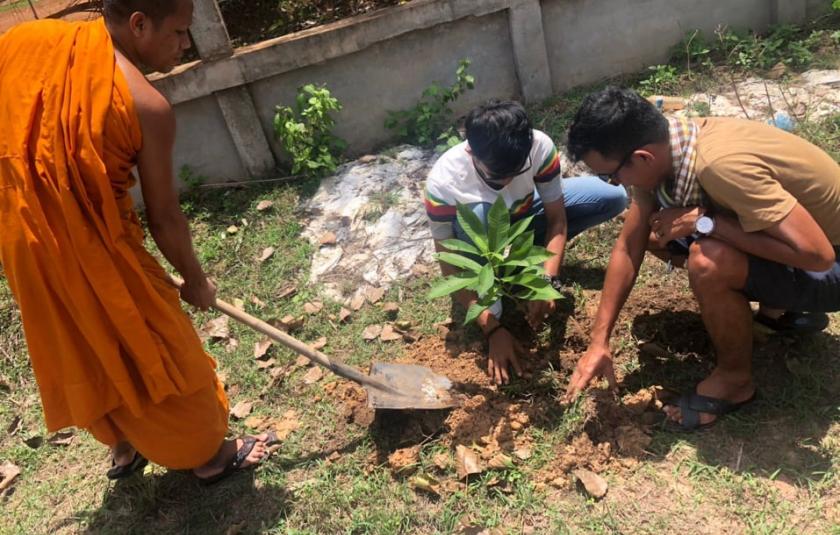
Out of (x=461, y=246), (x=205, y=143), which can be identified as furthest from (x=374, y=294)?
(x=205, y=143)

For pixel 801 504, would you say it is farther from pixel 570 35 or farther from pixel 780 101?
pixel 570 35

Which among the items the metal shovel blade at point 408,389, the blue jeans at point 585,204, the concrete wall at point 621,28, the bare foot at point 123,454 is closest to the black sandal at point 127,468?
the bare foot at point 123,454

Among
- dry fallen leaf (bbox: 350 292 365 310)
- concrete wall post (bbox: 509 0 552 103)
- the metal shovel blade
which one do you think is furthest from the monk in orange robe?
concrete wall post (bbox: 509 0 552 103)

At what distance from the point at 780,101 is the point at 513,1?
199cm

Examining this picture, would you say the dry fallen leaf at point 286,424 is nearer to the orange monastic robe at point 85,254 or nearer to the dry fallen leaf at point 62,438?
the orange monastic robe at point 85,254

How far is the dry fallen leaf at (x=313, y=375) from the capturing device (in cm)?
319

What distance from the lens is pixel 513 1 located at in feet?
14.3

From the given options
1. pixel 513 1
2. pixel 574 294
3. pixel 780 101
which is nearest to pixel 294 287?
pixel 574 294

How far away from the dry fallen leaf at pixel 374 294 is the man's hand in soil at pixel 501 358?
91 centimetres

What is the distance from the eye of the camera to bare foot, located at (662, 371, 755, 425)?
2527 mm

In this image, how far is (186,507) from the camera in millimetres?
2729

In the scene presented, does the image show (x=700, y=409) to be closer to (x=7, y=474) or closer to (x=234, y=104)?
(x=7, y=474)

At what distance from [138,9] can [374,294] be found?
2001 millimetres

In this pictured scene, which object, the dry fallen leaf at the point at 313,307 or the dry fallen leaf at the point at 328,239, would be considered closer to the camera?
the dry fallen leaf at the point at 313,307
